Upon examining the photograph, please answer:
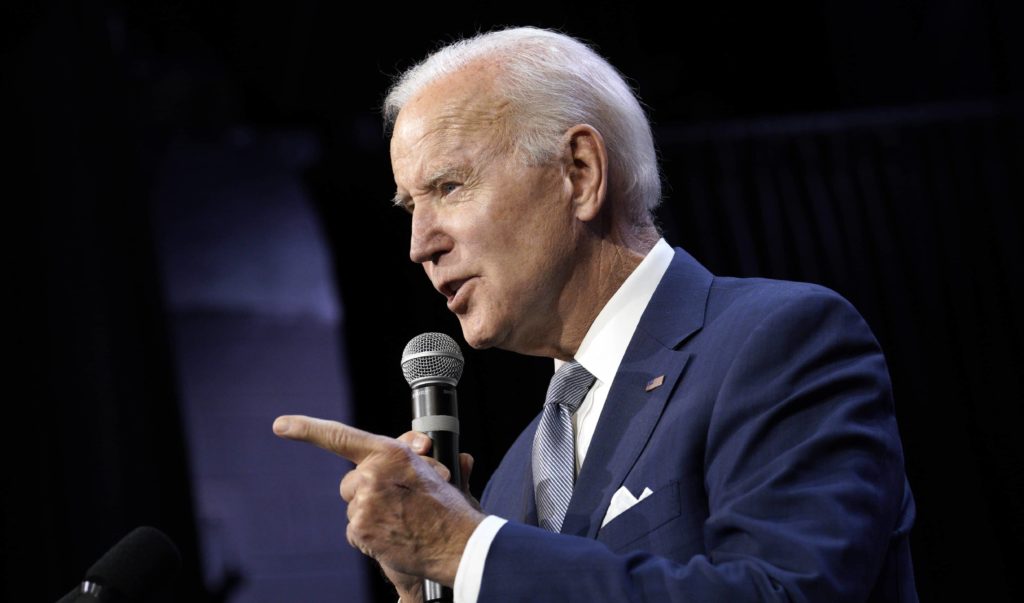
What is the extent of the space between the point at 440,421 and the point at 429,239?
0.45 metres

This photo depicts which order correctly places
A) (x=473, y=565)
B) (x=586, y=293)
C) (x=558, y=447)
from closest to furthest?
(x=473, y=565) < (x=558, y=447) < (x=586, y=293)

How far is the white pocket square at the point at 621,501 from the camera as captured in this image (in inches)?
57.7

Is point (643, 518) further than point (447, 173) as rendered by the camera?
No

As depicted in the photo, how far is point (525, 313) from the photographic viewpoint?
1.81m

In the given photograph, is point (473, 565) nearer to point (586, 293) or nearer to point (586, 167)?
point (586, 293)

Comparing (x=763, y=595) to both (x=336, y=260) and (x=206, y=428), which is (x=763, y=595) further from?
(x=206, y=428)

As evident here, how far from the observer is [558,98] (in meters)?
1.87

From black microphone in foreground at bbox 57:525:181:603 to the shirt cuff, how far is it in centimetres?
39

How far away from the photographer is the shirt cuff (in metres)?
1.26

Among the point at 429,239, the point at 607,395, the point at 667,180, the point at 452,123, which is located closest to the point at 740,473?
the point at 607,395

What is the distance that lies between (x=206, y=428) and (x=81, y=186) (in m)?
1.45

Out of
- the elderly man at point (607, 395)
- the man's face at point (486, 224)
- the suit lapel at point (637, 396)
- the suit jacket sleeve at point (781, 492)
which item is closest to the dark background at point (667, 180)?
the elderly man at point (607, 395)

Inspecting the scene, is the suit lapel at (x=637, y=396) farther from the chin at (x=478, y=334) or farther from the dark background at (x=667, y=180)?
the dark background at (x=667, y=180)

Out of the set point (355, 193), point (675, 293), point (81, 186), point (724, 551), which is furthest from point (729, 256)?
point (724, 551)
